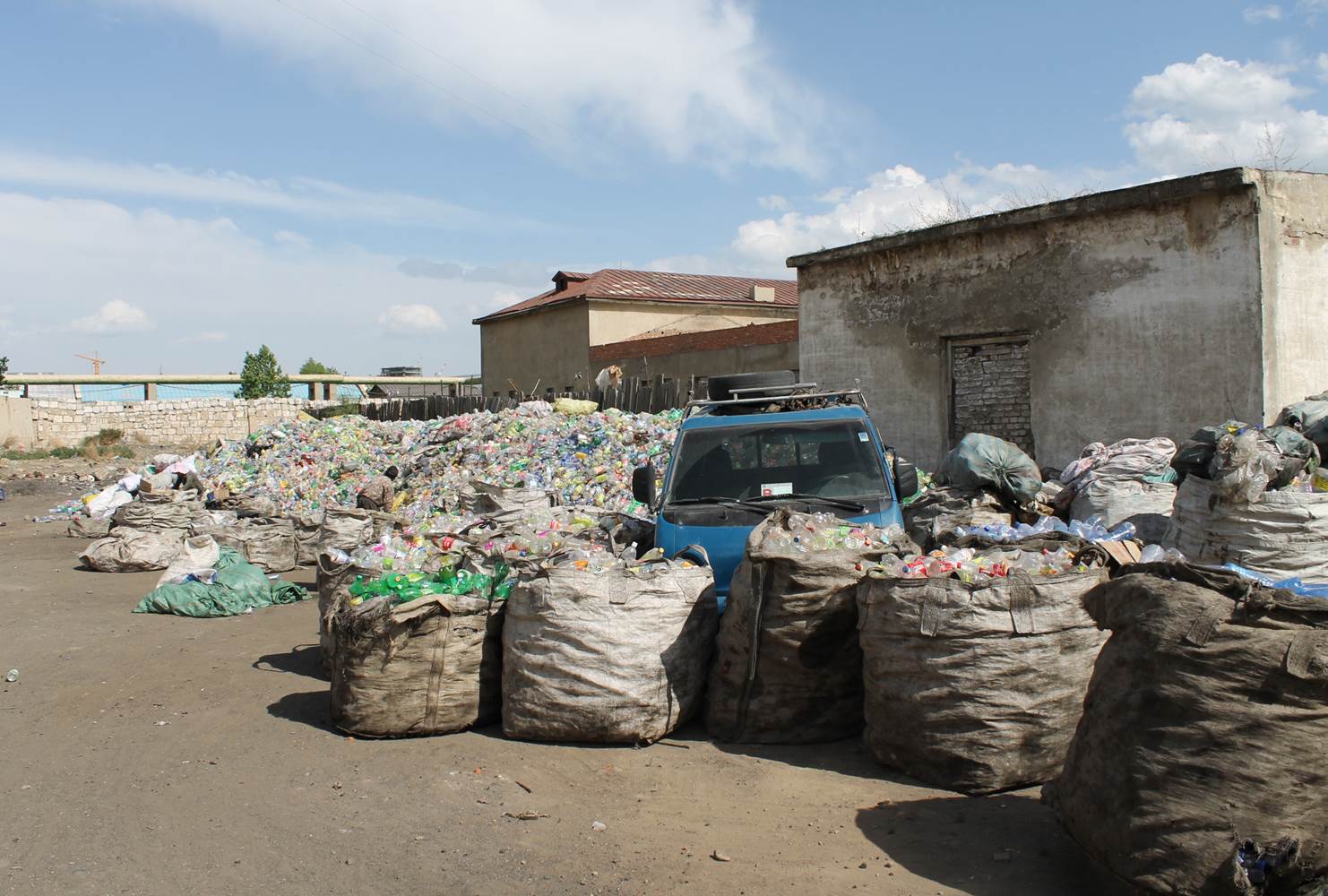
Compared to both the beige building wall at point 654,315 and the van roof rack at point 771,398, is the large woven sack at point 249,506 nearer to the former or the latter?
the van roof rack at point 771,398

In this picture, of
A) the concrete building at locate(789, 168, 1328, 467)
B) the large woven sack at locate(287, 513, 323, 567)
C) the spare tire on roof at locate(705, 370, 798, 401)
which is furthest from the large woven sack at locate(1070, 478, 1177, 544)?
the large woven sack at locate(287, 513, 323, 567)

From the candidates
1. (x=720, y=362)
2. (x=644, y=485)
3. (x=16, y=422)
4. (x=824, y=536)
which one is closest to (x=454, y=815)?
(x=824, y=536)

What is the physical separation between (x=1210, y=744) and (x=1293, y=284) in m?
7.47

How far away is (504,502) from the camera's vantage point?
10219 millimetres

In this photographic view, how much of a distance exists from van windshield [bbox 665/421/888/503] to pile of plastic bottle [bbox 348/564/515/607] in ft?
4.11

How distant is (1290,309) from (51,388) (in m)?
48.7

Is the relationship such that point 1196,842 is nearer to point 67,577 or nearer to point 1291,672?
point 1291,672

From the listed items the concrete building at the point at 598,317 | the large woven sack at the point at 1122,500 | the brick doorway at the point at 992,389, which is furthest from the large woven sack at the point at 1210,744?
the concrete building at the point at 598,317

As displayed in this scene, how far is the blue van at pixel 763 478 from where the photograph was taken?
5.82 meters

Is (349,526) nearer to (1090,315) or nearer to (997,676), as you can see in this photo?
(1090,315)

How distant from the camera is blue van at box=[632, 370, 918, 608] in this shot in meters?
5.82

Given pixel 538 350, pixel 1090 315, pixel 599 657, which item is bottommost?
pixel 599 657

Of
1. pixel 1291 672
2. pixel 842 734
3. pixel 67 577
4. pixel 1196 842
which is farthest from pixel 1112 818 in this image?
pixel 67 577

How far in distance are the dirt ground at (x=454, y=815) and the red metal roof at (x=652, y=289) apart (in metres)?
22.5
